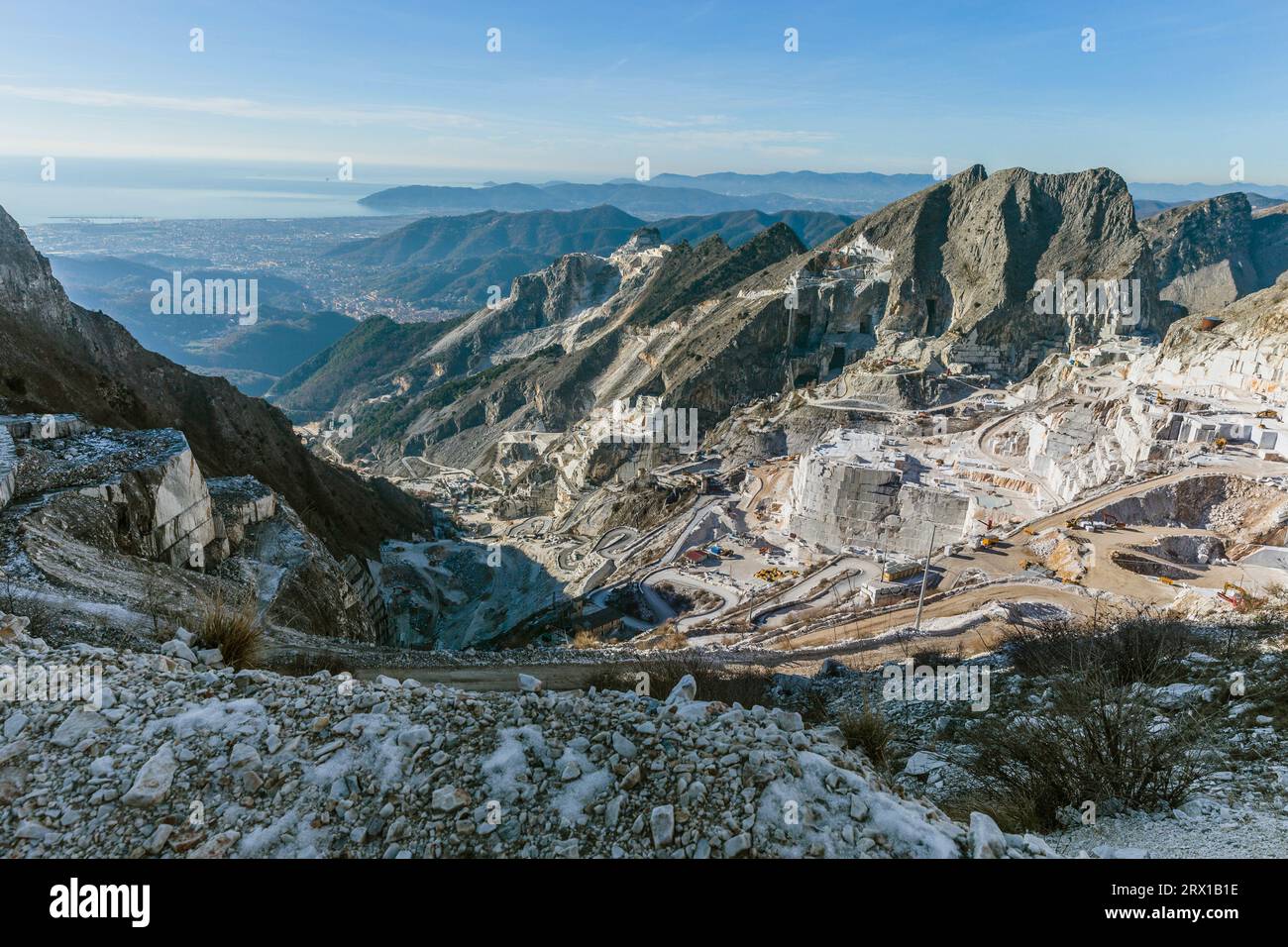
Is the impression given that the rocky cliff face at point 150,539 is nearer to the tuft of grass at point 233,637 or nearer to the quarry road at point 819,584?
the tuft of grass at point 233,637

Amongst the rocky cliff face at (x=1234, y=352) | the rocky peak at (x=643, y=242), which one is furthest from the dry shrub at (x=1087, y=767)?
the rocky peak at (x=643, y=242)

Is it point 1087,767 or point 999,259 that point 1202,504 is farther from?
point 999,259

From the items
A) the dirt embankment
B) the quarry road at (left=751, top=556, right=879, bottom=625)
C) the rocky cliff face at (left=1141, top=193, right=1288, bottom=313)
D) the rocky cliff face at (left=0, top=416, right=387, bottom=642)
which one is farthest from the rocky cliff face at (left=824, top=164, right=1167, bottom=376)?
the rocky cliff face at (left=1141, top=193, right=1288, bottom=313)

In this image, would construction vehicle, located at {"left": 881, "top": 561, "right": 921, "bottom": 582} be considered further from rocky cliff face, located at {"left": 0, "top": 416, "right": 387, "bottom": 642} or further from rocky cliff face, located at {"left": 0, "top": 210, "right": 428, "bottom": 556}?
rocky cliff face, located at {"left": 0, "top": 210, "right": 428, "bottom": 556}

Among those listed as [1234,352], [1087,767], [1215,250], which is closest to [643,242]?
[1215,250]
